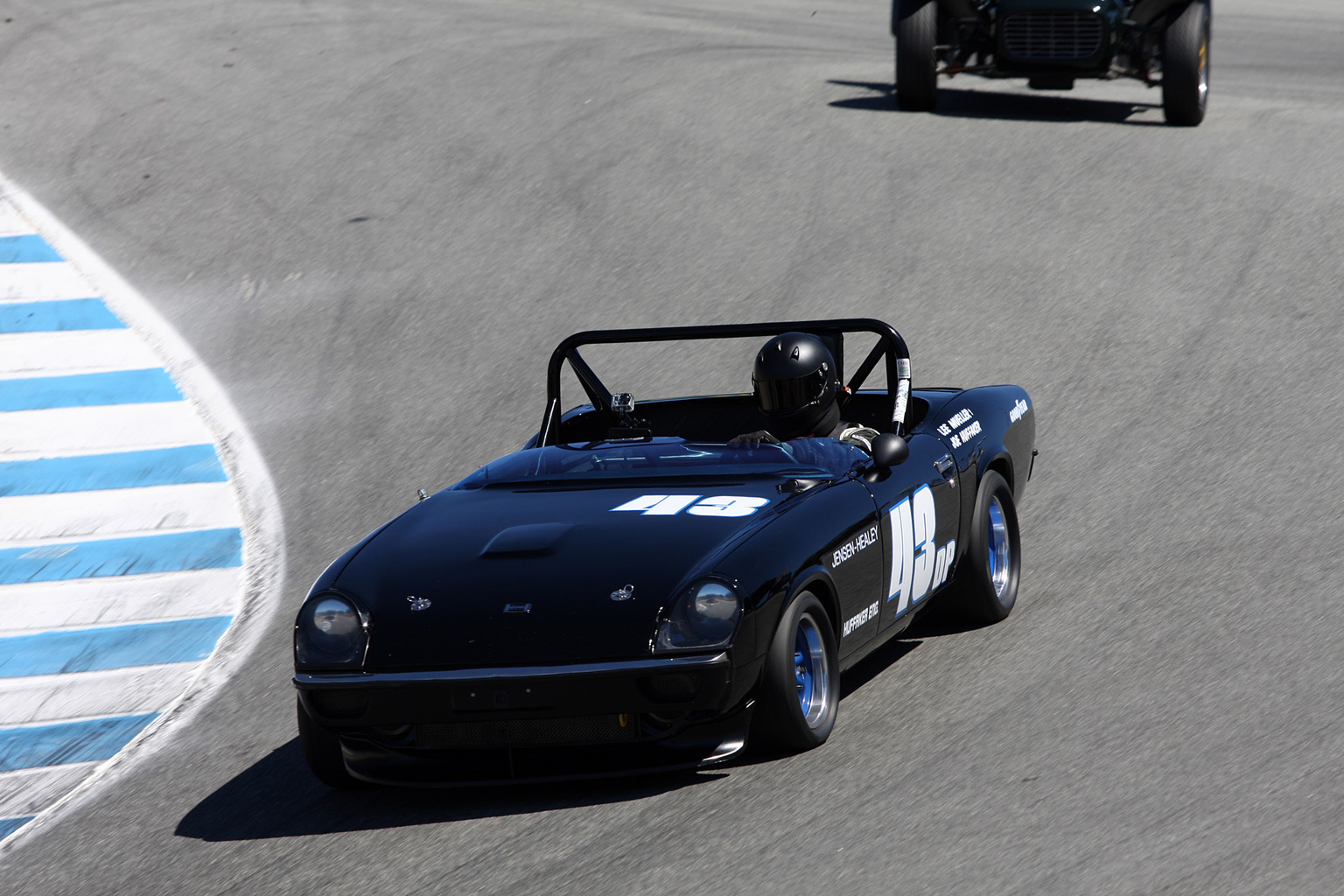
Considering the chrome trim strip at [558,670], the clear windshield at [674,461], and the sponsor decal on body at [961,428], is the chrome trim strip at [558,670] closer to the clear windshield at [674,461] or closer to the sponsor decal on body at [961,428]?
the clear windshield at [674,461]

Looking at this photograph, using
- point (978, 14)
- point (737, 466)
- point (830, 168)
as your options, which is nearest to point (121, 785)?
point (737, 466)

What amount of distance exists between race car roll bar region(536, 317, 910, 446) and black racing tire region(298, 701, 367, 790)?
1736 millimetres

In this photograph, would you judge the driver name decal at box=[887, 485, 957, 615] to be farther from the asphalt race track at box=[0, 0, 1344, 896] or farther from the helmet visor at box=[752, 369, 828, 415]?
the helmet visor at box=[752, 369, 828, 415]

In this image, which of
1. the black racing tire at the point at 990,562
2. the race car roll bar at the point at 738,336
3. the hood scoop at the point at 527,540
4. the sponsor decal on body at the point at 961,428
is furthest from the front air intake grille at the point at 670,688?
the sponsor decal on body at the point at 961,428

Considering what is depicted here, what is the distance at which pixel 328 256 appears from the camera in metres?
11.5

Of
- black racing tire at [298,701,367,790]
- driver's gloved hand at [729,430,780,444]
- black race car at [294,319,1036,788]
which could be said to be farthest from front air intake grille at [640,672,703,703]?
Result: driver's gloved hand at [729,430,780,444]

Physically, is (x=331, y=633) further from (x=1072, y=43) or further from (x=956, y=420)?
(x=1072, y=43)

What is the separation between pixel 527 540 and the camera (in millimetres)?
4785

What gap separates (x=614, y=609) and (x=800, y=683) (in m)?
0.66

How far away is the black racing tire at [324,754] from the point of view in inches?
186

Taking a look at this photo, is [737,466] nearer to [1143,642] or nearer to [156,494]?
[1143,642]

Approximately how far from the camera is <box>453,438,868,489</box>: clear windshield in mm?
5309

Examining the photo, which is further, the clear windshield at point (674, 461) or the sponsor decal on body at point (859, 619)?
the clear windshield at point (674, 461)

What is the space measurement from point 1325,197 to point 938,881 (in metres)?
8.56
